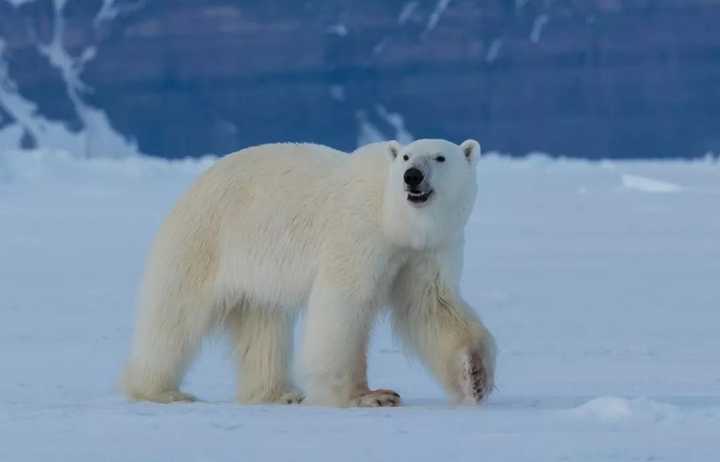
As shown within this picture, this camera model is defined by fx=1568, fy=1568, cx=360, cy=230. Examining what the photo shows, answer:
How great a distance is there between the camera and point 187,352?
4.80 metres

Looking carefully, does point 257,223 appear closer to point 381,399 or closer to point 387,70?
point 381,399

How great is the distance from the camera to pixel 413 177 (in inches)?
163

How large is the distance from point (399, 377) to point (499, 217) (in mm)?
8010

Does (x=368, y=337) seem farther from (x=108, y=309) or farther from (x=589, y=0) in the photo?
(x=589, y=0)

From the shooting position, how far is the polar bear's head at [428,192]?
4176mm

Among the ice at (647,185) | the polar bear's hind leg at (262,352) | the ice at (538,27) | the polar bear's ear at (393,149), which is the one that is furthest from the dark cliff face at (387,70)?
the polar bear's ear at (393,149)

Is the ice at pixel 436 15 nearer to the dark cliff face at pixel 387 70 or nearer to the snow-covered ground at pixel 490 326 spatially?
the dark cliff face at pixel 387 70

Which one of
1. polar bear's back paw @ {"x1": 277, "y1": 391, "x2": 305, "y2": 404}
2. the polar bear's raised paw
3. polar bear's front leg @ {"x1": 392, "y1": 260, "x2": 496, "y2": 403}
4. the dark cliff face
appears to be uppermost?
the dark cliff face

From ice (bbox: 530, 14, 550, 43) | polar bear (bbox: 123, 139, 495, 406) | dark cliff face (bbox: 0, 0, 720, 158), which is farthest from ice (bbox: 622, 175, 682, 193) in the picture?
polar bear (bbox: 123, 139, 495, 406)

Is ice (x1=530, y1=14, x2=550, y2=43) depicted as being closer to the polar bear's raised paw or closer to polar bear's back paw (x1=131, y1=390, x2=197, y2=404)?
polar bear's back paw (x1=131, y1=390, x2=197, y2=404)

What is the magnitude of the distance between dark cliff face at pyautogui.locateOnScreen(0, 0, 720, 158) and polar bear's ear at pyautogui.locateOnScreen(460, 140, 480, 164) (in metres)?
18.7

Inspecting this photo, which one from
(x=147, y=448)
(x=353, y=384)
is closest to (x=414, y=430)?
(x=147, y=448)

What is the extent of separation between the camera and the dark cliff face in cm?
2325

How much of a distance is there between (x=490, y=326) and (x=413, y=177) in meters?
3.31
